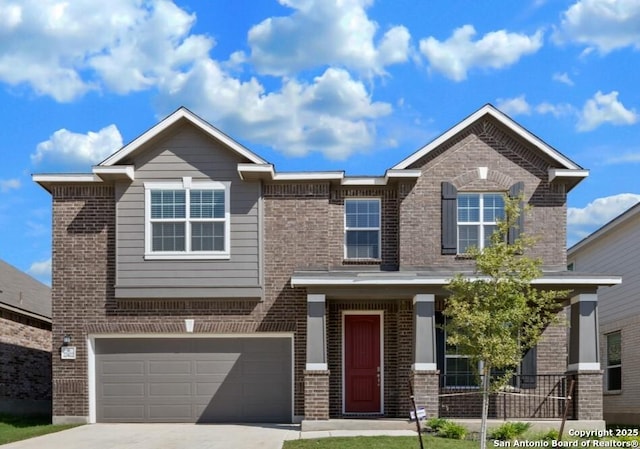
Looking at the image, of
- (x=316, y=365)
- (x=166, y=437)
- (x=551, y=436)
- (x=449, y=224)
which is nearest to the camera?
(x=551, y=436)

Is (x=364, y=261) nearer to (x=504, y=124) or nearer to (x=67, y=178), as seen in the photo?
(x=504, y=124)

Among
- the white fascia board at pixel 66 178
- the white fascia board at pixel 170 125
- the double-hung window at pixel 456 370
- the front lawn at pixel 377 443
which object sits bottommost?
the front lawn at pixel 377 443

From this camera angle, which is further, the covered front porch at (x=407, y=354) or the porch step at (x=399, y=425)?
the covered front porch at (x=407, y=354)

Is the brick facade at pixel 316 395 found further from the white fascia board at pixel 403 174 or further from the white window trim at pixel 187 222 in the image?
the white fascia board at pixel 403 174

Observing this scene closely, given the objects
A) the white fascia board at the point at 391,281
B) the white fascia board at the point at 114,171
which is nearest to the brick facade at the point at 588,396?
the white fascia board at the point at 391,281

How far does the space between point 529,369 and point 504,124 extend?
5.94 m

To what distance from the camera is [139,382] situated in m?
20.9

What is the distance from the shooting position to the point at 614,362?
2588 cm

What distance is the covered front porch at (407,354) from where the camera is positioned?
61.4 feet

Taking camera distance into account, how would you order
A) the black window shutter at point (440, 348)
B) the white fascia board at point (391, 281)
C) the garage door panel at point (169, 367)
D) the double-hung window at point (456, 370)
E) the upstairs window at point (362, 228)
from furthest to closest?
the upstairs window at point (362, 228) → the garage door panel at point (169, 367) → the black window shutter at point (440, 348) → the double-hung window at point (456, 370) → the white fascia board at point (391, 281)

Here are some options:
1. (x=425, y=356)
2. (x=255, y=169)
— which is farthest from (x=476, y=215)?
(x=255, y=169)

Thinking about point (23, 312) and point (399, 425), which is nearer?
point (399, 425)

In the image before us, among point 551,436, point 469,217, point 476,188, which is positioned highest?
point 476,188

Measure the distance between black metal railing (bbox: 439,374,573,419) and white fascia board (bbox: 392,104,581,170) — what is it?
17.0ft
